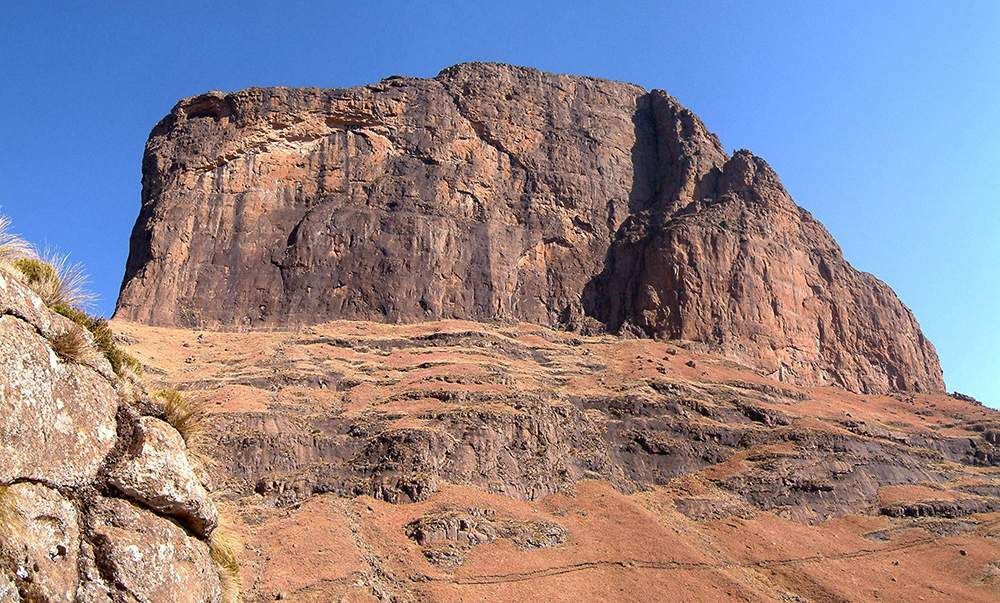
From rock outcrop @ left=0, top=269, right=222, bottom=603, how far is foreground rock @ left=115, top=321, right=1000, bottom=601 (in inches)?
979

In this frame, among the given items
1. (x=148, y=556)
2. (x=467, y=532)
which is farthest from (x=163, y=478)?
(x=467, y=532)

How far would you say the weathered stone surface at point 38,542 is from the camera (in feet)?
13.9

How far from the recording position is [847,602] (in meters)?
35.4

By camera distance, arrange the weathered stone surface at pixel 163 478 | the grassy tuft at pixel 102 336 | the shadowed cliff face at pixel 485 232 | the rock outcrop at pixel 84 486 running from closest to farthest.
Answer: the rock outcrop at pixel 84 486 < the weathered stone surface at pixel 163 478 < the grassy tuft at pixel 102 336 < the shadowed cliff face at pixel 485 232

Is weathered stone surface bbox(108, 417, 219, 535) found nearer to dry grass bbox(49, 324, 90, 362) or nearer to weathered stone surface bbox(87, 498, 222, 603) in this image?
weathered stone surface bbox(87, 498, 222, 603)

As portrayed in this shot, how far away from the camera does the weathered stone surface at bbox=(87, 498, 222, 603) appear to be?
4.91m

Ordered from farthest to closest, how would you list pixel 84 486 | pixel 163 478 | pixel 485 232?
pixel 485 232 < pixel 163 478 < pixel 84 486

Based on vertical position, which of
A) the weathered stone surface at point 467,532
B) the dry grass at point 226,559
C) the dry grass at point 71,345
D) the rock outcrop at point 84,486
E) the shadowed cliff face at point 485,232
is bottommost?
the weathered stone surface at point 467,532

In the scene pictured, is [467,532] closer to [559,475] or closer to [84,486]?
[559,475]

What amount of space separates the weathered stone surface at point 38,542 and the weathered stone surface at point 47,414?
115 mm

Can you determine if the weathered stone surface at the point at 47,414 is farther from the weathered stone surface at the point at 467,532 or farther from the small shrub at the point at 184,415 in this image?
the weathered stone surface at the point at 467,532

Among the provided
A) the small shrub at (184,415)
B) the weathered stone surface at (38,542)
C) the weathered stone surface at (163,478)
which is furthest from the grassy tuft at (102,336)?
the weathered stone surface at (38,542)

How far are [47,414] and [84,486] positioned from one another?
49 centimetres

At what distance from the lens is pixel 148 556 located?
5.17 meters
